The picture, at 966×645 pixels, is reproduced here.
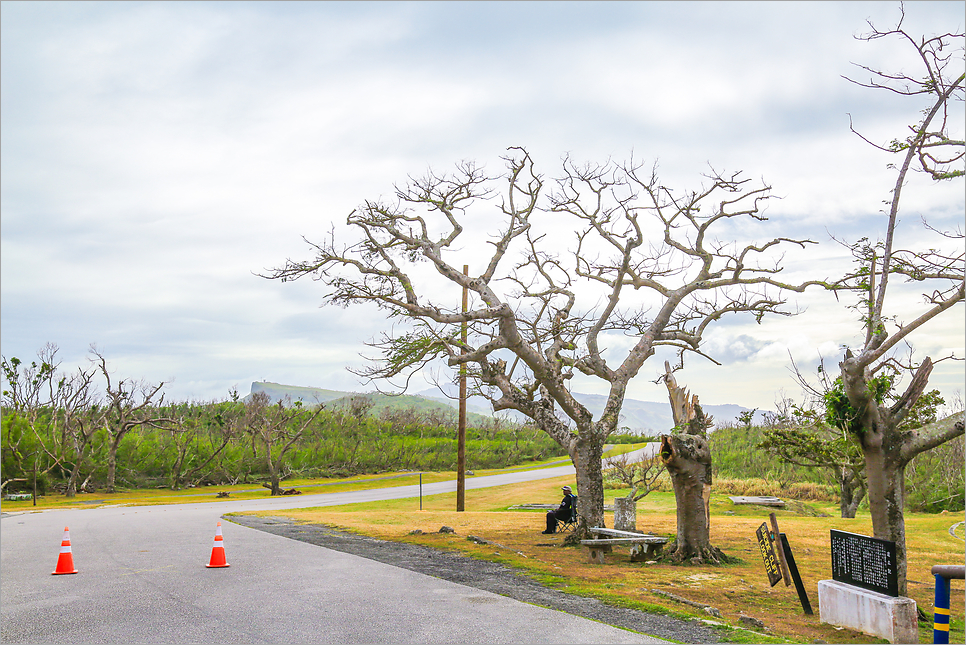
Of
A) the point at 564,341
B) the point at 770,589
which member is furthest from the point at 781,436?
the point at 564,341

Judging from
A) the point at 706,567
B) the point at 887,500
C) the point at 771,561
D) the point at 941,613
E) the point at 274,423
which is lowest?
the point at 706,567

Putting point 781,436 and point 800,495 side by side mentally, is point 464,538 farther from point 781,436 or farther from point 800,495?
point 800,495

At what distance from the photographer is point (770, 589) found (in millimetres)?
11188

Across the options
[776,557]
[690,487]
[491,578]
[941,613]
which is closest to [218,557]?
[491,578]

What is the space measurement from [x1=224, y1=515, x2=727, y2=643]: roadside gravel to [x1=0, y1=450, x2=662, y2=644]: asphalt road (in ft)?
1.27

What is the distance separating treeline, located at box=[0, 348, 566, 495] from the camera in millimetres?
41094

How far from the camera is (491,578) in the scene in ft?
36.2

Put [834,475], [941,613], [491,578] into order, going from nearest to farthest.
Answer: [941,613] < [491,578] < [834,475]

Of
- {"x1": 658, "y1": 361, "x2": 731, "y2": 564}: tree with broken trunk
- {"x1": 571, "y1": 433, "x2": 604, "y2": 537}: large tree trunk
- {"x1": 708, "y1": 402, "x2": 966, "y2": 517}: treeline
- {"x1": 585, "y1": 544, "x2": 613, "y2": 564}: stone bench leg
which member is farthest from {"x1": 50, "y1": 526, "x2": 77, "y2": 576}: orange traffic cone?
{"x1": 708, "y1": 402, "x2": 966, "y2": 517}: treeline

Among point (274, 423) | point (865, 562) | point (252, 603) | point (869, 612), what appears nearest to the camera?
point (869, 612)

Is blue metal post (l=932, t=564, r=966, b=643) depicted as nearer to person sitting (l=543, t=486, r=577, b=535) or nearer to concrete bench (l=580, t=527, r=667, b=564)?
concrete bench (l=580, t=527, r=667, b=564)

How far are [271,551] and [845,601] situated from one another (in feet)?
32.9

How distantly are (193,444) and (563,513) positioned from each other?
37.0 meters

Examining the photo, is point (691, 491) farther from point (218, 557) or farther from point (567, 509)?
point (218, 557)
